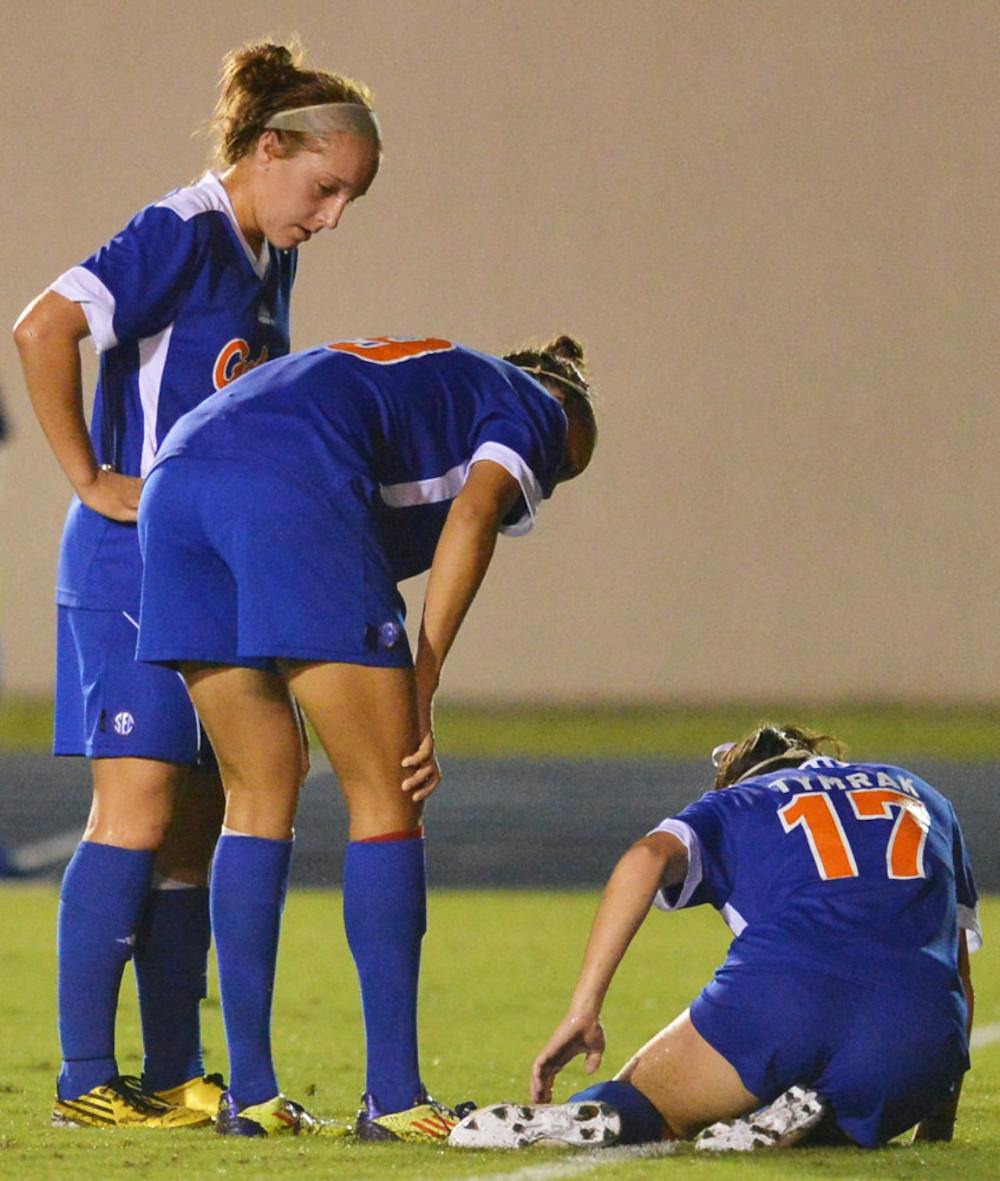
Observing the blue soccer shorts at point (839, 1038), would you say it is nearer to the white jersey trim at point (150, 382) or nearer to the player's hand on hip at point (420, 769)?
the player's hand on hip at point (420, 769)

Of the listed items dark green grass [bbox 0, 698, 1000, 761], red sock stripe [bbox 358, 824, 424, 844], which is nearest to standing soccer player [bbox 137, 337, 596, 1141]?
red sock stripe [bbox 358, 824, 424, 844]

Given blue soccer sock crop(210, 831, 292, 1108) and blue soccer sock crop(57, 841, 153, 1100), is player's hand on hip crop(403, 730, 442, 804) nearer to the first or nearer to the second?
blue soccer sock crop(210, 831, 292, 1108)

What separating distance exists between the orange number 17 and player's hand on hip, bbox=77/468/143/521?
1191 millimetres

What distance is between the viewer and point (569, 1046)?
2.94 meters

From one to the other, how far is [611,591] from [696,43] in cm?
422

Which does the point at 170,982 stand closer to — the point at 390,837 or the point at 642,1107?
the point at 390,837

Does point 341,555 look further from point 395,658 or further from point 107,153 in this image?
point 107,153

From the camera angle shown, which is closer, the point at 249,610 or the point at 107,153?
the point at 249,610

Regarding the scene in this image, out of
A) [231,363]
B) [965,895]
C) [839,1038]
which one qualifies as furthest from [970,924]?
A: [231,363]

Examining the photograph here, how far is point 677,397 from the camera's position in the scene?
15945 mm

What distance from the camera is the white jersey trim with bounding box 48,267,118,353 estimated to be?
343 cm

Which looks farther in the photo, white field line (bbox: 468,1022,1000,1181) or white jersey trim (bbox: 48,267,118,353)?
white jersey trim (bbox: 48,267,118,353)

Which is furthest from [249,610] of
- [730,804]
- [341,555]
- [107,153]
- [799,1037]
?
[107,153]

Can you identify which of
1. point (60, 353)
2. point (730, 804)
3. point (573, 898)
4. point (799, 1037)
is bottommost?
point (573, 898)
